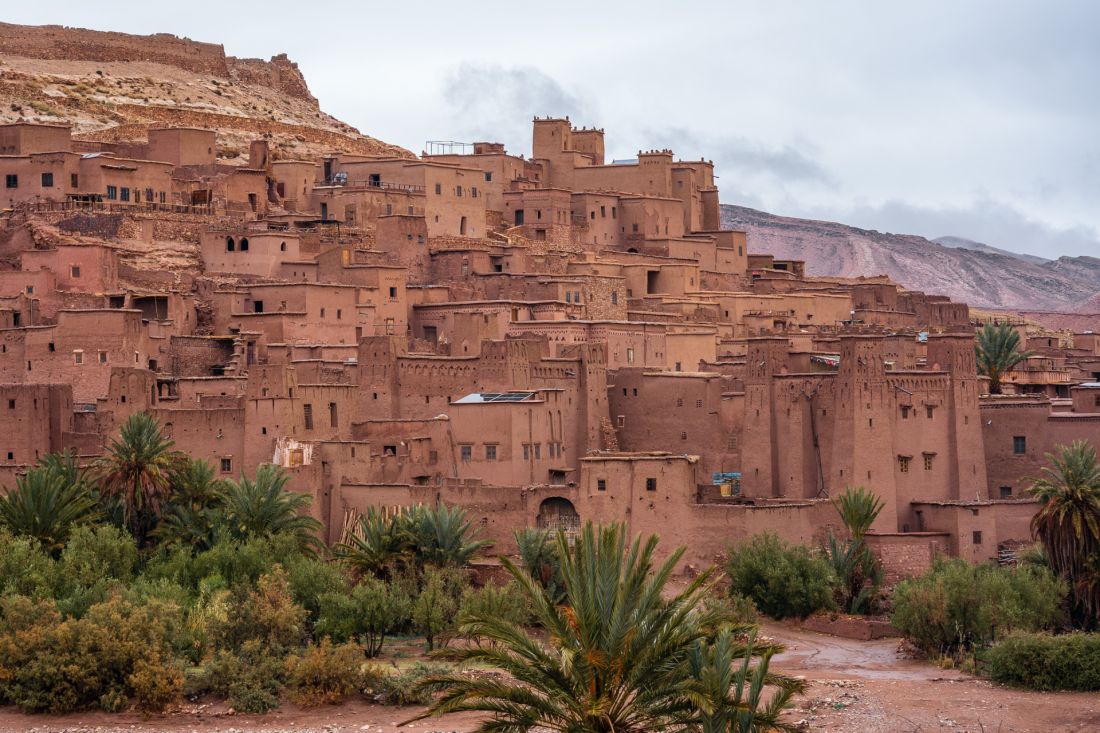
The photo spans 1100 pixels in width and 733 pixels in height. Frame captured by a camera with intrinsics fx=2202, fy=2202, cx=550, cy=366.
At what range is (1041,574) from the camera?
123ft

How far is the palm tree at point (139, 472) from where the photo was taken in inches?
1561

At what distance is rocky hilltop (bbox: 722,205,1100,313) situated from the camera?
98.3m

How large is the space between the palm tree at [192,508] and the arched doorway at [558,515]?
5.90 metres

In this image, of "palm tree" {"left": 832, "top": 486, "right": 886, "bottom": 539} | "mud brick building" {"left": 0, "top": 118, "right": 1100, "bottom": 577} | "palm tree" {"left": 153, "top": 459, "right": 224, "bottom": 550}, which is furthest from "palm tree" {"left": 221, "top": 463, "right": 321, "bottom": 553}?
"palm tree" {"left": 832, "top": 486, "right": 886, "bottom": 539}

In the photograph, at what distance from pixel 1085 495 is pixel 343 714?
43.5ft

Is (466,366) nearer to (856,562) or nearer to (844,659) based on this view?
(856,562)

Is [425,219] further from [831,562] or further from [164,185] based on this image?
[831,562]

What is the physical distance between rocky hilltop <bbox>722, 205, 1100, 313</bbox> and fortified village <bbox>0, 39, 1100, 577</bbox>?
1537 inches

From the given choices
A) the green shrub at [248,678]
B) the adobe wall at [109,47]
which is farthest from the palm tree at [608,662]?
the adobe wall at [109,47]

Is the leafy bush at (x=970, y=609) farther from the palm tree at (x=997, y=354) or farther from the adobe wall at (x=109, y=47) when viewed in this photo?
the adobe wall at (x=109, y=47)

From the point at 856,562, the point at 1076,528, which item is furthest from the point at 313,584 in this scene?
the point at 1076,528

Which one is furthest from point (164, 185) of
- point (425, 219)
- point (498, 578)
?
point (498, 578)

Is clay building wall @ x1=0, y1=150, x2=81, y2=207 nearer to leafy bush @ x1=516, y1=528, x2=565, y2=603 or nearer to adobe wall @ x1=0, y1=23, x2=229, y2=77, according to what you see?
adobe wall @ x1=0, y1=23, x2=229, y2=77

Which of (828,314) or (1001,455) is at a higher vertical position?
(828,314)
